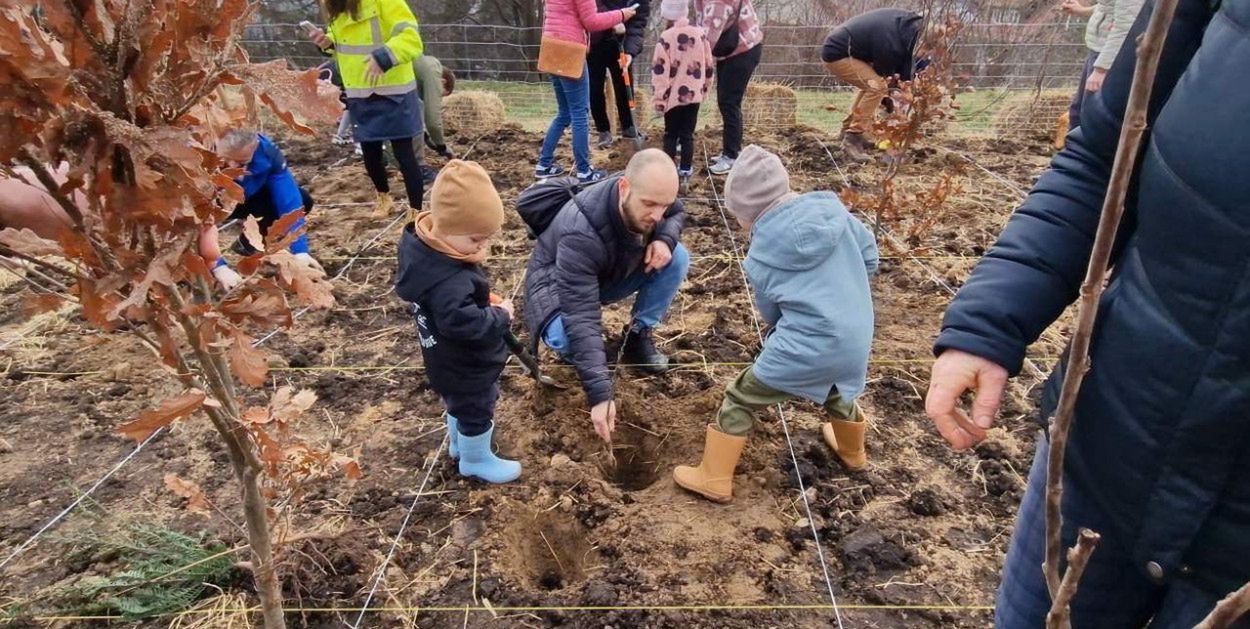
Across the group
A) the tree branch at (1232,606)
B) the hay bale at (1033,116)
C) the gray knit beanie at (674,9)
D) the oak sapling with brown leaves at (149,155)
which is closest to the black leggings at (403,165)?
the gray knit beanie at (674,9)

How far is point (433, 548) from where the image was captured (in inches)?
94.3

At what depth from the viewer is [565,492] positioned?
2.61 metres

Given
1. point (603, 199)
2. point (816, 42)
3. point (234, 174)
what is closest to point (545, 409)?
point (603, 199)

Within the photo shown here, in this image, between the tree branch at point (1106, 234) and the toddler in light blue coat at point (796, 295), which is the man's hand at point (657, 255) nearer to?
the toddler in light blue coat at point (796, 295)

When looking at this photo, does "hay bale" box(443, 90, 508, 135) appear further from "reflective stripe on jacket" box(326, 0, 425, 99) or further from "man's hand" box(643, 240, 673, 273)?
"man's hand" box(643, 240, 673, 273)

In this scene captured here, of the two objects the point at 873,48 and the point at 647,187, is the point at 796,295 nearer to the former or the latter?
the point at 647,187

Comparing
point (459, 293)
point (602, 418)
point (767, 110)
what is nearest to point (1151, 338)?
point (602, 418)

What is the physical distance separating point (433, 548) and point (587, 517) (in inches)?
20.3

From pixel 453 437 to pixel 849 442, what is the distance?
4.72 feet

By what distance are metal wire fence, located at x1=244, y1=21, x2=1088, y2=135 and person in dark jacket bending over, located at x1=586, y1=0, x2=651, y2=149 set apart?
165 cm

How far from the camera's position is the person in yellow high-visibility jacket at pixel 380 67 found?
4172 mm

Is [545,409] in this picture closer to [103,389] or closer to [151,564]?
[151,564]

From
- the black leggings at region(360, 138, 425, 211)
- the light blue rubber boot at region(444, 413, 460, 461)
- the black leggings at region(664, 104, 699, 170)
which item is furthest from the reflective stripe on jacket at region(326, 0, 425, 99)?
the light blue rubber boot at region(444, 413, 460, 461)

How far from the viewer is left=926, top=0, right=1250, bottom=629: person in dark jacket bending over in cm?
90
